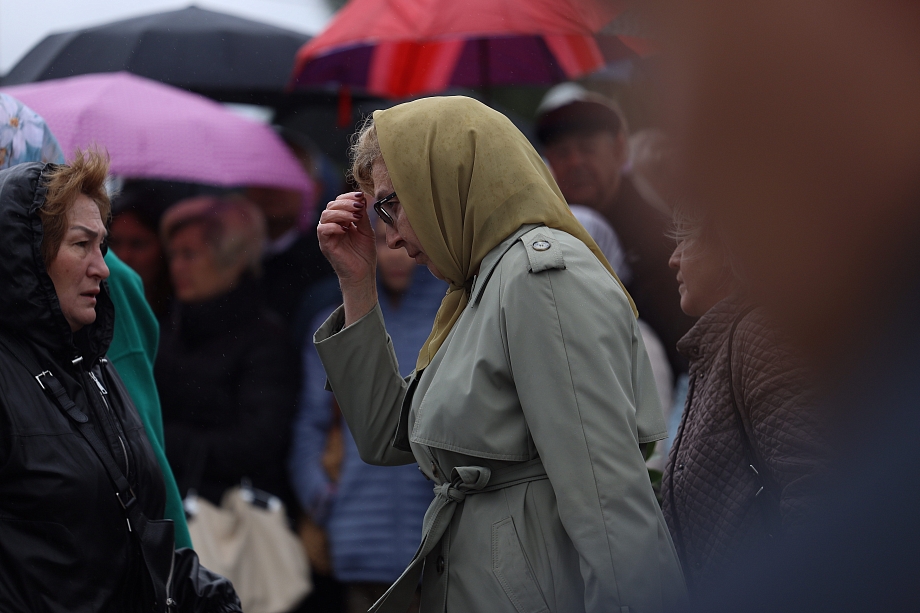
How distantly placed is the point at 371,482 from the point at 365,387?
178 centimetres

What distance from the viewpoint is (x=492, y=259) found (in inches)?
89.5

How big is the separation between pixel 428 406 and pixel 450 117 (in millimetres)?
702

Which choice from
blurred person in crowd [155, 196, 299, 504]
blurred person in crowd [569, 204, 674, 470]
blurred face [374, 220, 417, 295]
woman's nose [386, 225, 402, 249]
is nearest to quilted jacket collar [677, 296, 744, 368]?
woman's nose [386, 225, 402, 249]

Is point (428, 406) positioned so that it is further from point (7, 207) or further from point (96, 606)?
point (7, 207)

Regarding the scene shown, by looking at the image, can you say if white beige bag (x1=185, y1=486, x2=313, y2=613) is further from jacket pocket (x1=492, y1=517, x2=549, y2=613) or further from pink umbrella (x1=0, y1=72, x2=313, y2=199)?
jacket pocket (x1=492, y1=517, x2=549, y2=613)

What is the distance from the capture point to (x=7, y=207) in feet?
8.25

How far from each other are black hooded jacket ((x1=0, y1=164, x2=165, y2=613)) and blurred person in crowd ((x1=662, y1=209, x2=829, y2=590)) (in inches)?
55.9

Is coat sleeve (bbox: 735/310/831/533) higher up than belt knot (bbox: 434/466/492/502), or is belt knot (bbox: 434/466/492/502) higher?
coat sleeve (bbox: 735/310/831/533)

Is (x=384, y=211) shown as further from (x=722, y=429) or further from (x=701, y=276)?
(x=722, y=429)

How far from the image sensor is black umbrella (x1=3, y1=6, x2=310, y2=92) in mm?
5957

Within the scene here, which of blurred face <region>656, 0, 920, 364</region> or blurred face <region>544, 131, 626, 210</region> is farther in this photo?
blurred face <region>544, 131, 626, 210</region>

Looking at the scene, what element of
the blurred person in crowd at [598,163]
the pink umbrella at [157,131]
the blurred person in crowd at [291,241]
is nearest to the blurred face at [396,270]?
the blurred person in crowd at [291,241]

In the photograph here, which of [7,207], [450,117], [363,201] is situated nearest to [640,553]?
[450,117]

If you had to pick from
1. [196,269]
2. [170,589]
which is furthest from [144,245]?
[170,589]
